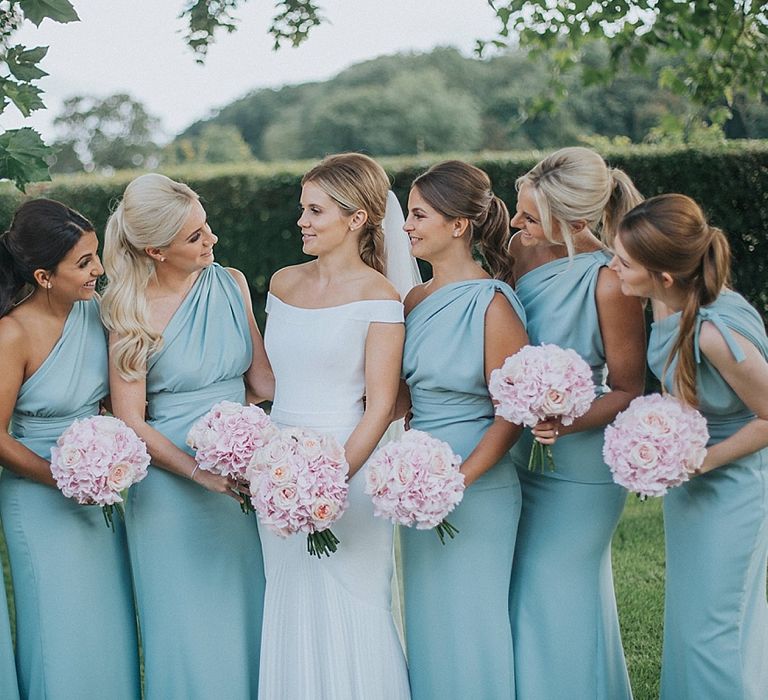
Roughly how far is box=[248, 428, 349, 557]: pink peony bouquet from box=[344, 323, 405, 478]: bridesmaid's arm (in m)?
0.26

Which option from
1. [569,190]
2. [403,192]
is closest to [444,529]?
[569,190]

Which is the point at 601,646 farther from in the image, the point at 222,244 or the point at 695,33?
the point at 222,244

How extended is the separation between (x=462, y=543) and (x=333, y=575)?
0.57m

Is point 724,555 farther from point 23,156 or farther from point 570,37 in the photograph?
point 570,37

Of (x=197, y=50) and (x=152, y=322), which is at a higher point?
(x=197, y=50)

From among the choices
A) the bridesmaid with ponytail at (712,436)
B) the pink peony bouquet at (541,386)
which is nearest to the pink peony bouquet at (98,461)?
the pink peony bouquet at (541,386)

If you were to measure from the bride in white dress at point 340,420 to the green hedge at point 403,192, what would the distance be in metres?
6.58

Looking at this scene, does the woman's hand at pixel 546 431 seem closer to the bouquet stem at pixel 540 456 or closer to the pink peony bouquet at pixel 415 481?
the bouquet stem at pixel 540 456

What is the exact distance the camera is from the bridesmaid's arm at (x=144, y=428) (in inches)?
169

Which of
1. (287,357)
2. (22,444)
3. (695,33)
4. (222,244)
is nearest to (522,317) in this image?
(287,357)

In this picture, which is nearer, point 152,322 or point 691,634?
point 691,634

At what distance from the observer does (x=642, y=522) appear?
29.4ft

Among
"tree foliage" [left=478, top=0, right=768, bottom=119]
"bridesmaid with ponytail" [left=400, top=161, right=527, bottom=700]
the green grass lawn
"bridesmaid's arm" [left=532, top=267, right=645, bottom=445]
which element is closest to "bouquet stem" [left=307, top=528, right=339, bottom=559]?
"bridesmaid with ponytail" [left=400, top=161, right=527, bottom=700]

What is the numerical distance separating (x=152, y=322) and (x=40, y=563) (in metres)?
1.16
